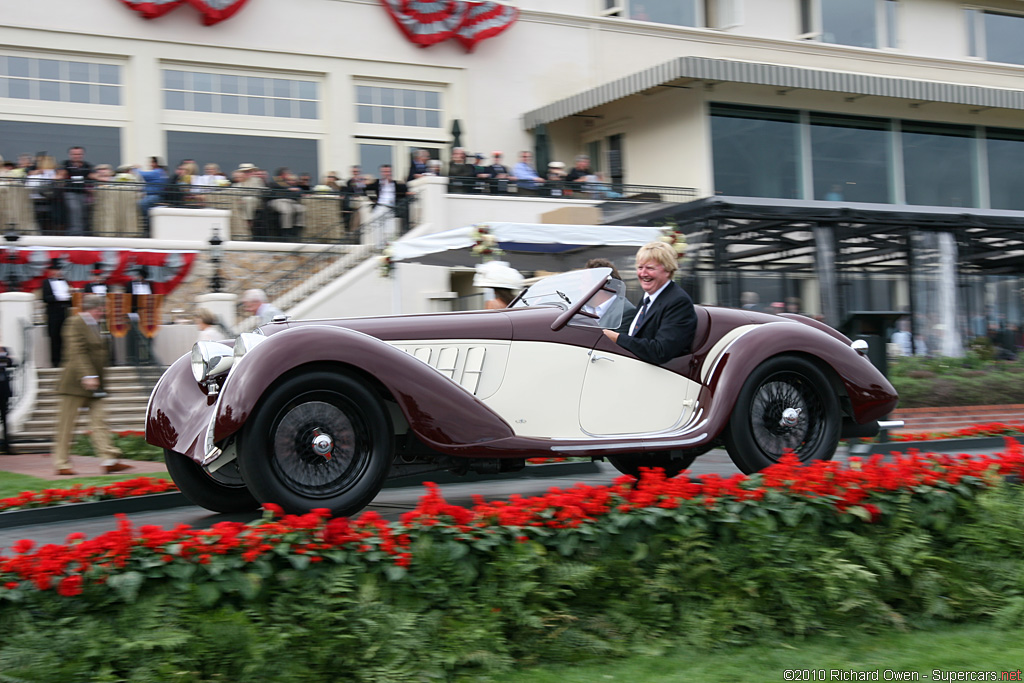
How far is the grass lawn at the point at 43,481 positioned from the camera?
369 inches

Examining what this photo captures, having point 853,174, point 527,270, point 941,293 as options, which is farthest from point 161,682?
point 853,174

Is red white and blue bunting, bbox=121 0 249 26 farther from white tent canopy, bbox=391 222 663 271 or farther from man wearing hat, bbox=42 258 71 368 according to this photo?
white tent canopy, bbox=391 222 663 271

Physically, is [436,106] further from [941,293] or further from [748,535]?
[748,535]

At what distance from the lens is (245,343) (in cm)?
612

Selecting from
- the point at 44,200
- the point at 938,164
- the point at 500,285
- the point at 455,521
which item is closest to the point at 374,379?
the point at 455,521

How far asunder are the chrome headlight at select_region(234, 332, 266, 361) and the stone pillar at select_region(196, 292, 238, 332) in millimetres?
10265

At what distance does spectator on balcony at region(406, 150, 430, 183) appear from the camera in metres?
21.0

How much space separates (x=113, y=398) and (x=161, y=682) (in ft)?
40.0

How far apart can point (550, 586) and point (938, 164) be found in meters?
27.9

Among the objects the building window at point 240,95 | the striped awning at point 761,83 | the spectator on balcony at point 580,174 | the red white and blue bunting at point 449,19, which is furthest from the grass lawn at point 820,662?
the red white and blue bunting at point 449,19

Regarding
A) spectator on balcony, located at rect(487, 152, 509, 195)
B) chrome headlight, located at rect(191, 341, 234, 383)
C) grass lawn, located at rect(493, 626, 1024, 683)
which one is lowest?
grass lawn, located at rect(493, 626, 1024, 683)

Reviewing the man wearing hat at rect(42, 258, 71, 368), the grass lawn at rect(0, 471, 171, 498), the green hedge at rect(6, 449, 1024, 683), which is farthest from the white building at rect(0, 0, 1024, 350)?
the green hedge at rect(6, 449, 1024, 683)

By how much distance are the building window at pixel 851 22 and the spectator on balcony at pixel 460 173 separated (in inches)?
494

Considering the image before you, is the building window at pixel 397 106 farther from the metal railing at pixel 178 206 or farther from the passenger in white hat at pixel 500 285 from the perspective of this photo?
the passenger in white hat at pixel 500 285
